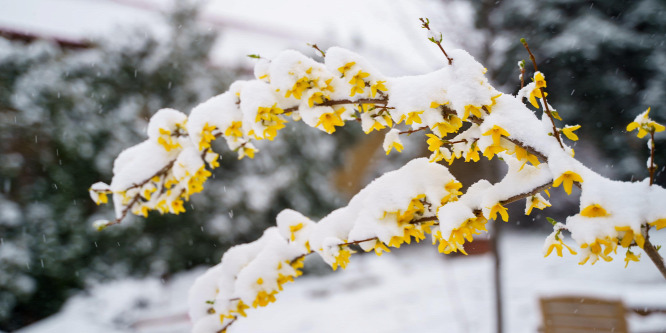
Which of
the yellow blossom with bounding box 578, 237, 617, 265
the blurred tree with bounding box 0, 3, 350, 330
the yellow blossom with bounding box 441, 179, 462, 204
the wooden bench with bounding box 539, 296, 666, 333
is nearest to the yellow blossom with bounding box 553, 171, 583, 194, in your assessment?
the yellow blossom with bounding box 578, 237, 617, 265

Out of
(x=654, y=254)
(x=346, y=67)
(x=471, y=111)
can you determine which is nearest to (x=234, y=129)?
(x=346, y=67)

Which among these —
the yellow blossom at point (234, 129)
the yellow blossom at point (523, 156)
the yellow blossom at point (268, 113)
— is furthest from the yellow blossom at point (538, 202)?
the yellow blossom at point (234, 129)

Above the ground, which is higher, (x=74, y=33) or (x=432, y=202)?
(x=74, y=33)

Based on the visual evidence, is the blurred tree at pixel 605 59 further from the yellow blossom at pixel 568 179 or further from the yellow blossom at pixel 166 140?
the yellow blossom at pixel 166 140

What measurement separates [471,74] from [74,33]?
710cm

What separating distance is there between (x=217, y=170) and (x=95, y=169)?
1.56m

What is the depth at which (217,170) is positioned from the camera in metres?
5.82

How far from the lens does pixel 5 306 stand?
4320 millimetres

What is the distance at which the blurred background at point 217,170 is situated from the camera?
4328 millimetres

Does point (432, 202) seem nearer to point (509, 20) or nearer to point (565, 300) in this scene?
point (565, 300)

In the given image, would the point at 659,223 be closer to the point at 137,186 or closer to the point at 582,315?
the point at 137,186

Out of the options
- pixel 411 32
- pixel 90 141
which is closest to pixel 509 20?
pixel 411 32

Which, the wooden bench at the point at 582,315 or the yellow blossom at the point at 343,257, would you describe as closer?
the yellow blossom at the point at 343,257

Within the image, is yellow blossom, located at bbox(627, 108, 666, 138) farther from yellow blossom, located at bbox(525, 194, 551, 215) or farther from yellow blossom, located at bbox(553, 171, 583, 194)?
yellow blossom, located at bbox(525, 194, 551, 215)
